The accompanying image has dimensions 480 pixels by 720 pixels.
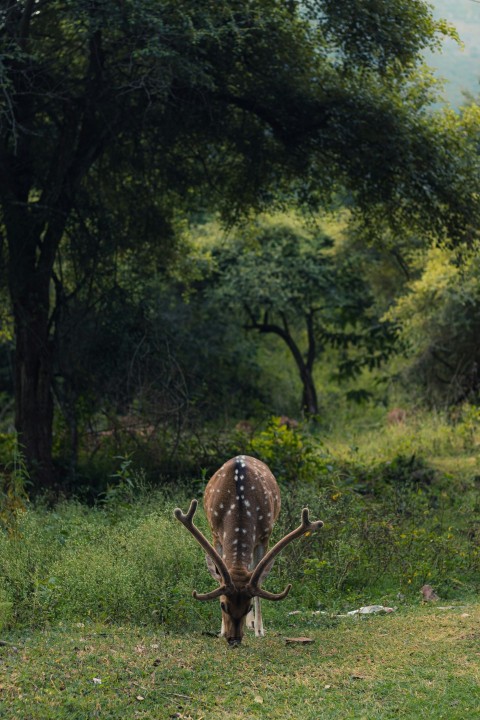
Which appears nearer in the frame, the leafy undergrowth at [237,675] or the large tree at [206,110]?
the leafy undergrowth at [237,675]

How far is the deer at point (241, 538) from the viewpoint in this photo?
25.0 feet

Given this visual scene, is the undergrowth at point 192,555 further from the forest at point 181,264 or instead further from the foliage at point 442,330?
the foliage at point 442,330

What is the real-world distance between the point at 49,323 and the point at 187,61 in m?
4.21

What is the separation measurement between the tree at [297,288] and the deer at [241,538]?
1442 cm

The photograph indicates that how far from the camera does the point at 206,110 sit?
14672 mm

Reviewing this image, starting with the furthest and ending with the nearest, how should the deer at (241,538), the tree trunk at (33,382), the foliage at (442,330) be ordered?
1. the foliage at (442,330)
2. the tree trunk at (33,382)
3. the deer at (241,538)

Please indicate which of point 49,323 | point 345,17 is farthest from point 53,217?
point 345,17

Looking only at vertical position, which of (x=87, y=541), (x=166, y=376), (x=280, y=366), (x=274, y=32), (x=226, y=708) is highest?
→ (x=274, y=32)

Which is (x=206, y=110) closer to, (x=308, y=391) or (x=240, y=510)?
(x=240, y=510)

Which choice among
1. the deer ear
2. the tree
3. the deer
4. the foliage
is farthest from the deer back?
the tree

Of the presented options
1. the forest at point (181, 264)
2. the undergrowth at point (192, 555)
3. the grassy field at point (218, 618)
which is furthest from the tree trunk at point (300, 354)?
the grassy field at point (218, 618)

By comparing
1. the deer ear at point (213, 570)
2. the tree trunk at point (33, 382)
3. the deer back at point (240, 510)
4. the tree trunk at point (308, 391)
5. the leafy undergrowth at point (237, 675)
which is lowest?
the leafy undergrowth at point (237, 675)

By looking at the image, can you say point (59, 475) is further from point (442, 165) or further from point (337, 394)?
point (337, 394)

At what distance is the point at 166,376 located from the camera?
14.5 m
